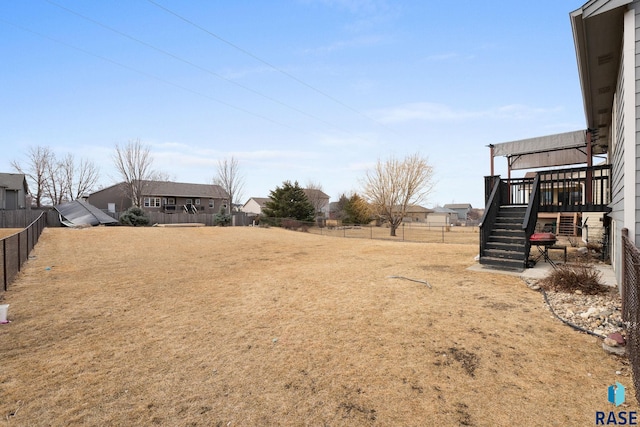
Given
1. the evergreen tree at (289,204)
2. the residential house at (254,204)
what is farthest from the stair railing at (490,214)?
the residential house at (254,204)

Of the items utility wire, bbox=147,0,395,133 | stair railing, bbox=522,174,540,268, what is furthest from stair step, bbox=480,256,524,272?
utility wire, bbox=147,0,395,133

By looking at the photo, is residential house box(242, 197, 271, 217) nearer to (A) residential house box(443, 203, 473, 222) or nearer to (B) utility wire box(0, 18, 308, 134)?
(B) utility wire box(0, 18, 308, 134)

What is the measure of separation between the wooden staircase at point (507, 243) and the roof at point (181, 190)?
3963cm

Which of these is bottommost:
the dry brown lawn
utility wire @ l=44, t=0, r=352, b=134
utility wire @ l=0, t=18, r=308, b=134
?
the dry brown lawn

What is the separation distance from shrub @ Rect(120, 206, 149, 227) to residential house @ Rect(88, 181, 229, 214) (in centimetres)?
1043

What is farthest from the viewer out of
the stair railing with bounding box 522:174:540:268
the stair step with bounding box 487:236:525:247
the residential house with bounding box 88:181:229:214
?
the residential house with bounding box 88:181:229:214

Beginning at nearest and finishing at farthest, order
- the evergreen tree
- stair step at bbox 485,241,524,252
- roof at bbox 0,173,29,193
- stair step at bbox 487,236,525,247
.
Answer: stair step at bbox 485,241,524,252 < stair step at bbox 487,236,525,247 < roof at bbox 0,173,29,193 < the evergreen tree

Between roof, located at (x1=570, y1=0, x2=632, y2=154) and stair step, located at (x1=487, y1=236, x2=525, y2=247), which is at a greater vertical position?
roof, located at (x1=570, y1=0, x2=632, y2=154)

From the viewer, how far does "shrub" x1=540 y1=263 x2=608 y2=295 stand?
18.2 feet

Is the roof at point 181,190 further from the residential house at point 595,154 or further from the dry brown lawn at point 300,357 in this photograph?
the residential house at point 595,154

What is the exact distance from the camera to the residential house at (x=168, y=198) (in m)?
38.3

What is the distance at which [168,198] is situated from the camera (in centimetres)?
4091

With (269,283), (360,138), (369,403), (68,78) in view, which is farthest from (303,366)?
(360,138)

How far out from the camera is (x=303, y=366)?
338 centimetres
